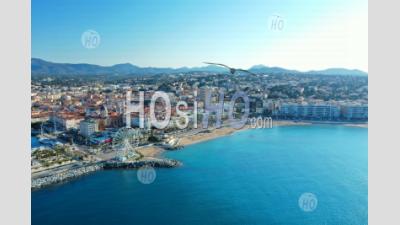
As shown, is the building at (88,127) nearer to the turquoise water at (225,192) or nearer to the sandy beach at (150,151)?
the sandy beach at (150,151)

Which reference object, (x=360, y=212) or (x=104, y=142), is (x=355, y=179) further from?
(x=104, y=142)

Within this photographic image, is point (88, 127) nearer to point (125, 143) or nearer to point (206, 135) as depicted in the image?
point (125, 143)

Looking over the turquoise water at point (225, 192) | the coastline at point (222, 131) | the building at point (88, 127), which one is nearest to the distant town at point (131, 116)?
the building at point (88, 127)

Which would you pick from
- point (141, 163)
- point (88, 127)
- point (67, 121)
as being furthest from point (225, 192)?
point (67, 121)

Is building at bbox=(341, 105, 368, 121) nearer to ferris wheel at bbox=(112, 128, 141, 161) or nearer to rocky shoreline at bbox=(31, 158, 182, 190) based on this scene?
ferris wheel at bbox=(112, 128, 141, 161)

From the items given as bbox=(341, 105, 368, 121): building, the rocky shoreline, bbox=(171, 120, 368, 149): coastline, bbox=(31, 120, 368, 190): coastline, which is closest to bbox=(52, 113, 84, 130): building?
bbox=(31, 120, 368, 190): coastline

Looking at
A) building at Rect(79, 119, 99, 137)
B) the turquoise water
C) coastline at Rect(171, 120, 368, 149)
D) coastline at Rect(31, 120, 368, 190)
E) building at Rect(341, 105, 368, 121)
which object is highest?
building at Rect(341, 105, 368, 121)

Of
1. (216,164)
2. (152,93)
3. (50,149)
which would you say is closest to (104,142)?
(50,149)
